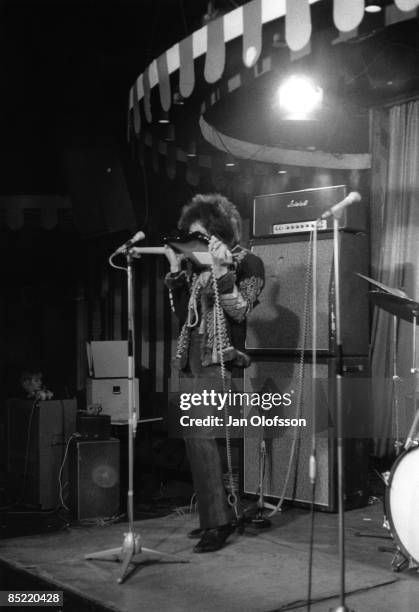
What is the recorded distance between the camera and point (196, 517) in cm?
411

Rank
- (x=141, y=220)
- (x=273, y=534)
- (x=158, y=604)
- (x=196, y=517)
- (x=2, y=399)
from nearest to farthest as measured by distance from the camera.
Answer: (x=158, y=604) → (x=273, y=534) → (x=196, y=517) → (x=141, y=220) → (x=2, y=399)

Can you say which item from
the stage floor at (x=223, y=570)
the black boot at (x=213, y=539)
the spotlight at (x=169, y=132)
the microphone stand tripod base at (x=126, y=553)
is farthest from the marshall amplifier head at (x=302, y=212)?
the microphone stand tripod base at (x=126, y=553)

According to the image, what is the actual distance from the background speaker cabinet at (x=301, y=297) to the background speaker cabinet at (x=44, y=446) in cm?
118

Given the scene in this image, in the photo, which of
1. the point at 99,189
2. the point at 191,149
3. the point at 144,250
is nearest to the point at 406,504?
the point at 144,250

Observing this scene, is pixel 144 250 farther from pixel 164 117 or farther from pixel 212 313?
pixel 164 117

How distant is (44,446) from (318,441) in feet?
5.19

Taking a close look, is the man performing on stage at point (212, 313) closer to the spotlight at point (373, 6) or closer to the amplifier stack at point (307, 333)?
the amplifier stack at point (307, 333)

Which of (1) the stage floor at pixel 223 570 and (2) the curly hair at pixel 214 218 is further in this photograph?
(2) the curly hair at pixel 214 218

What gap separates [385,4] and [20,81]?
273 cm

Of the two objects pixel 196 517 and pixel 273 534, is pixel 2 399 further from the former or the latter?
pixel 273 534

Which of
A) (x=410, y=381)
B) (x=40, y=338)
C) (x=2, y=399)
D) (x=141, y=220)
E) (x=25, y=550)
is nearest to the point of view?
(x=25, y=550)

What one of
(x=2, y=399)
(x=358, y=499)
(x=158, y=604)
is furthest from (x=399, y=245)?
(x=2, y=399)

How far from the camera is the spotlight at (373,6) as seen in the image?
3.53 m

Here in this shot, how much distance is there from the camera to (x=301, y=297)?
4.29 metres
